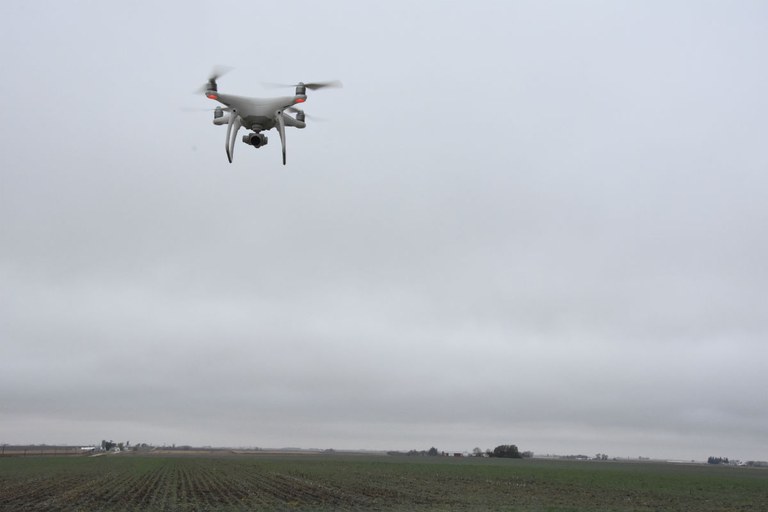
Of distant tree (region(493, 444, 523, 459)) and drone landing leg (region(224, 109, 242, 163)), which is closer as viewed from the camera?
drone landing leg (region(224, 109, 242, 163))

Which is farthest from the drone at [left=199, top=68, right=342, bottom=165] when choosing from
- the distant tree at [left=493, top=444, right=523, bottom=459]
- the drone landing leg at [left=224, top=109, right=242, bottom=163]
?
the distant tree at [left=493, top=444, right=523, bottom=459]

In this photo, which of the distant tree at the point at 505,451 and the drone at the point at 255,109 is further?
the distant tree at the point at 505,451

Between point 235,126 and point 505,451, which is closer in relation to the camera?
point 235,126

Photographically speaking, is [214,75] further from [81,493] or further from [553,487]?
[553,487]

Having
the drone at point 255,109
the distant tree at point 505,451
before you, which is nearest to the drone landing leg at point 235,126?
the drone at point 255,109

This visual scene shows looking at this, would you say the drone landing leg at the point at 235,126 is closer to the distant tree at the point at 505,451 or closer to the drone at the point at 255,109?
the drone at the point at 255,109

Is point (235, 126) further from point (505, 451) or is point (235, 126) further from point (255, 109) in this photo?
point (505, 451)

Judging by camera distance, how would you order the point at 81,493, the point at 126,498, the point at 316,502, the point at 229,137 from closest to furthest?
the point at 229,137 < the point at 316,502 < the point at 126,498 < the point at 81,493

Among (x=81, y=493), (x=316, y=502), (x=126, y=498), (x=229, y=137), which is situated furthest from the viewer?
(x=81, y=493)

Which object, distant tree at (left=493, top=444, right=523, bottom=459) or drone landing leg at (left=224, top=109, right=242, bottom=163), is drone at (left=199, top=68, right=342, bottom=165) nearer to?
drone landing leg at (left=224, top=109, right=242, bottom=163)

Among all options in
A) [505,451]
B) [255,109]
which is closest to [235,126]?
[255,109]

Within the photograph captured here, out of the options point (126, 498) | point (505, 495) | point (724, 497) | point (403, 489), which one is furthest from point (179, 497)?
point (724, 497)
